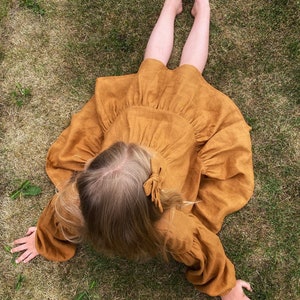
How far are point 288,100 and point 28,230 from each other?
1.77m

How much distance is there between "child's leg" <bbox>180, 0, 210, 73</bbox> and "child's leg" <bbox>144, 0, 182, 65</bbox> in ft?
0.33

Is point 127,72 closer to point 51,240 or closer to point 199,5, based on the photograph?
point 199,5

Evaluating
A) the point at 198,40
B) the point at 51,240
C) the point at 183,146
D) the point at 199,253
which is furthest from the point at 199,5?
the point at 51,240

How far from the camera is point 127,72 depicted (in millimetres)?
2768

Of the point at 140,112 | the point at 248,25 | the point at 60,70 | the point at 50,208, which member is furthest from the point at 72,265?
the point at 248,25

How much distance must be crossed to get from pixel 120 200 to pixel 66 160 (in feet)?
2.70

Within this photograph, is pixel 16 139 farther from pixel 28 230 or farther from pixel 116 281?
pixel 116 281

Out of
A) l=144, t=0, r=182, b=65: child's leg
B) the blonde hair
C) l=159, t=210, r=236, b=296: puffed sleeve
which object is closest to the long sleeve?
the blonde hair

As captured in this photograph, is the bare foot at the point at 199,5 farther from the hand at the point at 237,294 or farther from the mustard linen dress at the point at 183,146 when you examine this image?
the hand at the point at 237,294

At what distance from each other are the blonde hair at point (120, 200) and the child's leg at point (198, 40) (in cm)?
98

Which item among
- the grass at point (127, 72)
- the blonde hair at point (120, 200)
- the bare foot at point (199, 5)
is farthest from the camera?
the bare foot at point (199, 5)

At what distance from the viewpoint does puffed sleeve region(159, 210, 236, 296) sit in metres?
2.02

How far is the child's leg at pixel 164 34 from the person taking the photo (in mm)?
2617

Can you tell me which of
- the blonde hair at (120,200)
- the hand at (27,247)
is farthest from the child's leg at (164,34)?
the hand at (27,247)
